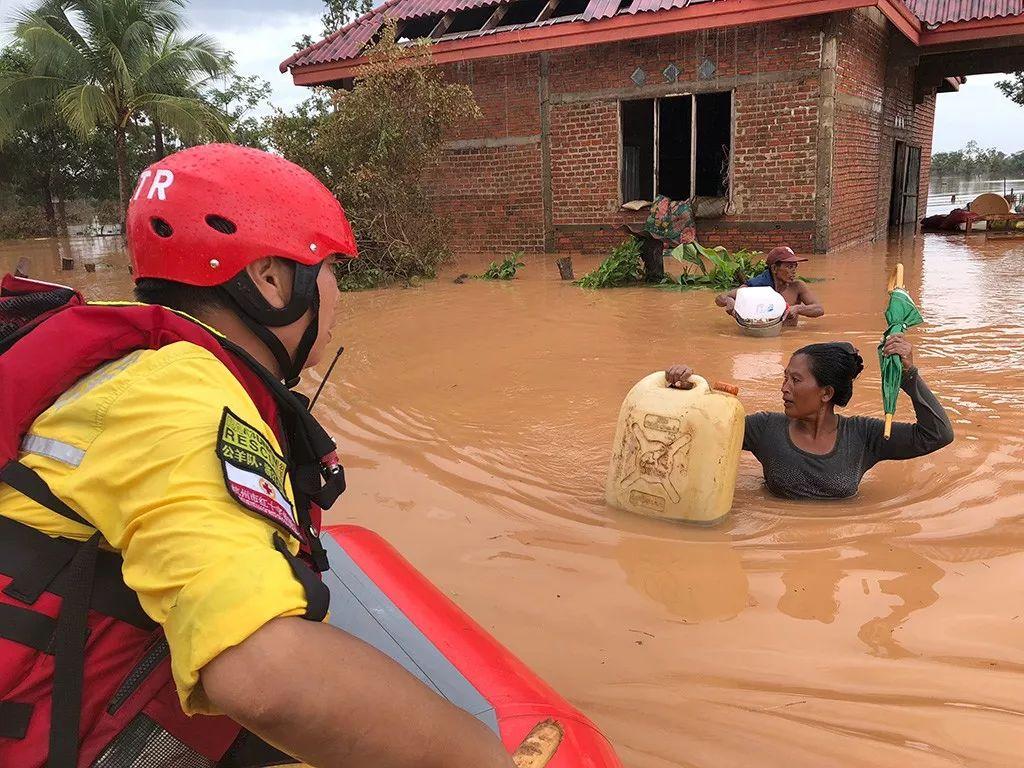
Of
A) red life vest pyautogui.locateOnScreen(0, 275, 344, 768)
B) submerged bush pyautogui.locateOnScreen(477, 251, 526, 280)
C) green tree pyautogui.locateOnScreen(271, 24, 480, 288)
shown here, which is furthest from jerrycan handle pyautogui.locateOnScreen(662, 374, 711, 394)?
green tree pyautogui.locateOnScreen(271, 24, 480, 288)

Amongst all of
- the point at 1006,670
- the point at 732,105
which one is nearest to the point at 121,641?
the point at 1006,670

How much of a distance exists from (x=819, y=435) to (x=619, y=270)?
6595mm

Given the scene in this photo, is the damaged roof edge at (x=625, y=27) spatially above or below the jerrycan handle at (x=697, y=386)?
above

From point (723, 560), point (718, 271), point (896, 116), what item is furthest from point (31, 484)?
point (896, 116)

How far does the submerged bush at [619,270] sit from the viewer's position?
1000 centimetres

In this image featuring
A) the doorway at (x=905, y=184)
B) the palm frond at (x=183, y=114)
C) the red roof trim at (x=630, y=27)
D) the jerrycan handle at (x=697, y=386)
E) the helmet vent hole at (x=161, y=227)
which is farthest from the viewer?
the palm frond at (x=183, y=114)

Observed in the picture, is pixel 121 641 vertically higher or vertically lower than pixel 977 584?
higher

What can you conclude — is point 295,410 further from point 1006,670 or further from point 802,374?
point 802,374

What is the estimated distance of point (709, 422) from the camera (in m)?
3.30

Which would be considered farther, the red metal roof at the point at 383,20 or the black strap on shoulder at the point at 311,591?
the red metal roof at the point at 383,20

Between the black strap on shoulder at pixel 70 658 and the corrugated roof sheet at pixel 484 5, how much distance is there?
11.7 m

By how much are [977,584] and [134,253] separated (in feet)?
9.33

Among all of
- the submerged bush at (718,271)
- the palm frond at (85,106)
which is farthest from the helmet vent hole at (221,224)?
the palm frond at (85,106)

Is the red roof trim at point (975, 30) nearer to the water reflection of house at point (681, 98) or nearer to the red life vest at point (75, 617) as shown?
the water reflection of house at point (681, 98)
